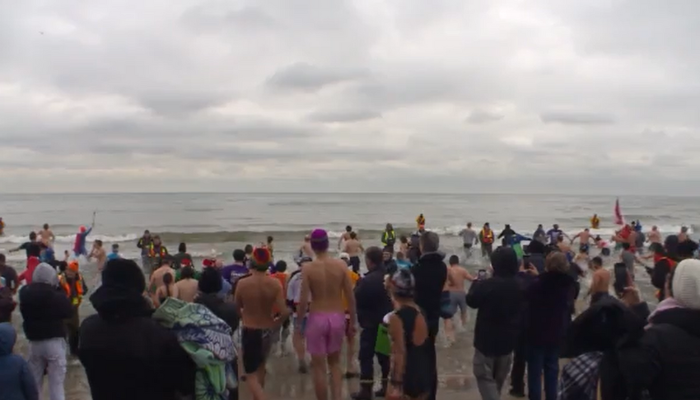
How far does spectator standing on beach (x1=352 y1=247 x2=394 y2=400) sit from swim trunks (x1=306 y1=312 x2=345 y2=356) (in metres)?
0.79

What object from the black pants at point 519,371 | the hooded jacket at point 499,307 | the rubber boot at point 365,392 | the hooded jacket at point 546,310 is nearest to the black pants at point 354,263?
the rubber boot at point 365,392

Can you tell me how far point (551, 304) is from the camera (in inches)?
203

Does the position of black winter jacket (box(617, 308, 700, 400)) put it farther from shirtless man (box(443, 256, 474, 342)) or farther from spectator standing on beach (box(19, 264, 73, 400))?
shirtless man (box(443, 256, 474, 342))

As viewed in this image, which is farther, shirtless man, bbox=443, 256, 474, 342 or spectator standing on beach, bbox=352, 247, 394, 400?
shirtless man, bbox=443, 256, 474, 342

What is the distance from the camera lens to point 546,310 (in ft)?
16.9

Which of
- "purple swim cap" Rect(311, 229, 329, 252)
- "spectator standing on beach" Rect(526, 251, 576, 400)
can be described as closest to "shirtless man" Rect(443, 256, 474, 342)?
"spectator standing on beach" Rect(526, 251, 576, 400)

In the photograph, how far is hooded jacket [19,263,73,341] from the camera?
4.61m

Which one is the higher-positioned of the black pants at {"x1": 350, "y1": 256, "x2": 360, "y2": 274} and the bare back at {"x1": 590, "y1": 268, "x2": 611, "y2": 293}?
the bare back at {"x1": 590, "y1": 268, "x2": 611, "y2": 293}

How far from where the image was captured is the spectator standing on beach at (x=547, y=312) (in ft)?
16.7

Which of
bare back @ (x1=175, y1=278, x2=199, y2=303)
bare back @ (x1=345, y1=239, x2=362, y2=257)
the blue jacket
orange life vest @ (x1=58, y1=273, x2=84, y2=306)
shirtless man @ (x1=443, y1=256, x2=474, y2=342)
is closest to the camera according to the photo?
the blue jacket

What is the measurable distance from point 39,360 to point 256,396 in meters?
1.95

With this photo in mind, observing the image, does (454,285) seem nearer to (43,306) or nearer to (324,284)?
(324,284)

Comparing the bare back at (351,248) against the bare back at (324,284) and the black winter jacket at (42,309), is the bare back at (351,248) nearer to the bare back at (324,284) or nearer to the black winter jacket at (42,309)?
the bare back at (324,284)

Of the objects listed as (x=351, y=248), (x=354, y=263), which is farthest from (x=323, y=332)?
(x=351, y=248)
